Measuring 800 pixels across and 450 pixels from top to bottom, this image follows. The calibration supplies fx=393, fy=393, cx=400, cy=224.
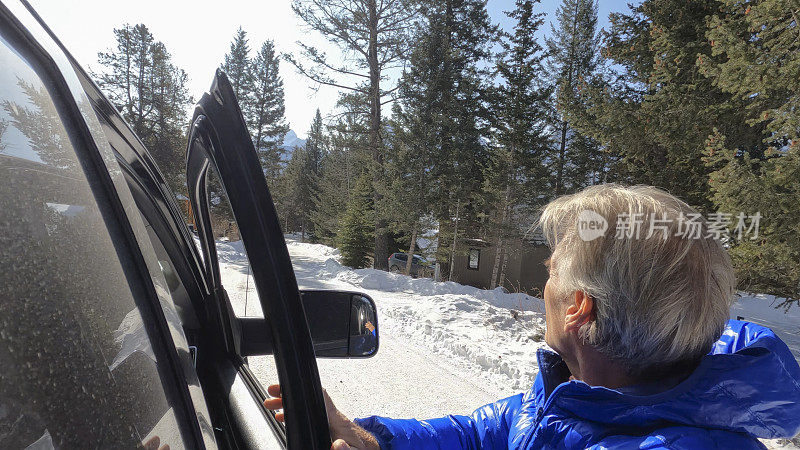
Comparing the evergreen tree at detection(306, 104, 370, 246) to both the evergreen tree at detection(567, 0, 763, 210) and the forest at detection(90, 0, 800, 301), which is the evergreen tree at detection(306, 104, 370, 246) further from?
the evergreen tree at detection(567, 0, 763, 210)

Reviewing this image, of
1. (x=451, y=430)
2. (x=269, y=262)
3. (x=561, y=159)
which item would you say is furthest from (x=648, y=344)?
(x=561, y=159)

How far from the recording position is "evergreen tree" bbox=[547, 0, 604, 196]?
63.0 ft

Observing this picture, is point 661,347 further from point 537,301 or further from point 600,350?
point 537,301

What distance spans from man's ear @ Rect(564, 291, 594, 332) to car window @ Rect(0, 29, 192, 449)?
1115 mm

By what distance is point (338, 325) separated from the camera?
1505 mm

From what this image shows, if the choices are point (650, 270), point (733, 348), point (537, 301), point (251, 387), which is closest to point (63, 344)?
point (251, 387)

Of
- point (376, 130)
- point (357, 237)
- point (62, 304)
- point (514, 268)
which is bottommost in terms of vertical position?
point (514, 268)

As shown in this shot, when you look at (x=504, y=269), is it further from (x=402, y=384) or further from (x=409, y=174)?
(x=402, y=384)

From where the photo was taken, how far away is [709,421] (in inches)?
37.1

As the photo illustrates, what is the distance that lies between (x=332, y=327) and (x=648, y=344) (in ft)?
3.42

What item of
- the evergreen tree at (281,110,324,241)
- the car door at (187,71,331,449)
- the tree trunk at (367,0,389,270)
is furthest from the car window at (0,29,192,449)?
the evergreen tree at (281,110,324,241)

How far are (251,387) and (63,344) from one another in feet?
2.98

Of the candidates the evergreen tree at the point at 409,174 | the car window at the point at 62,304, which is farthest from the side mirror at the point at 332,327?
the evergreen tree at the point at 409,174

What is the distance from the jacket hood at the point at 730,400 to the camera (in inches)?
37.4
